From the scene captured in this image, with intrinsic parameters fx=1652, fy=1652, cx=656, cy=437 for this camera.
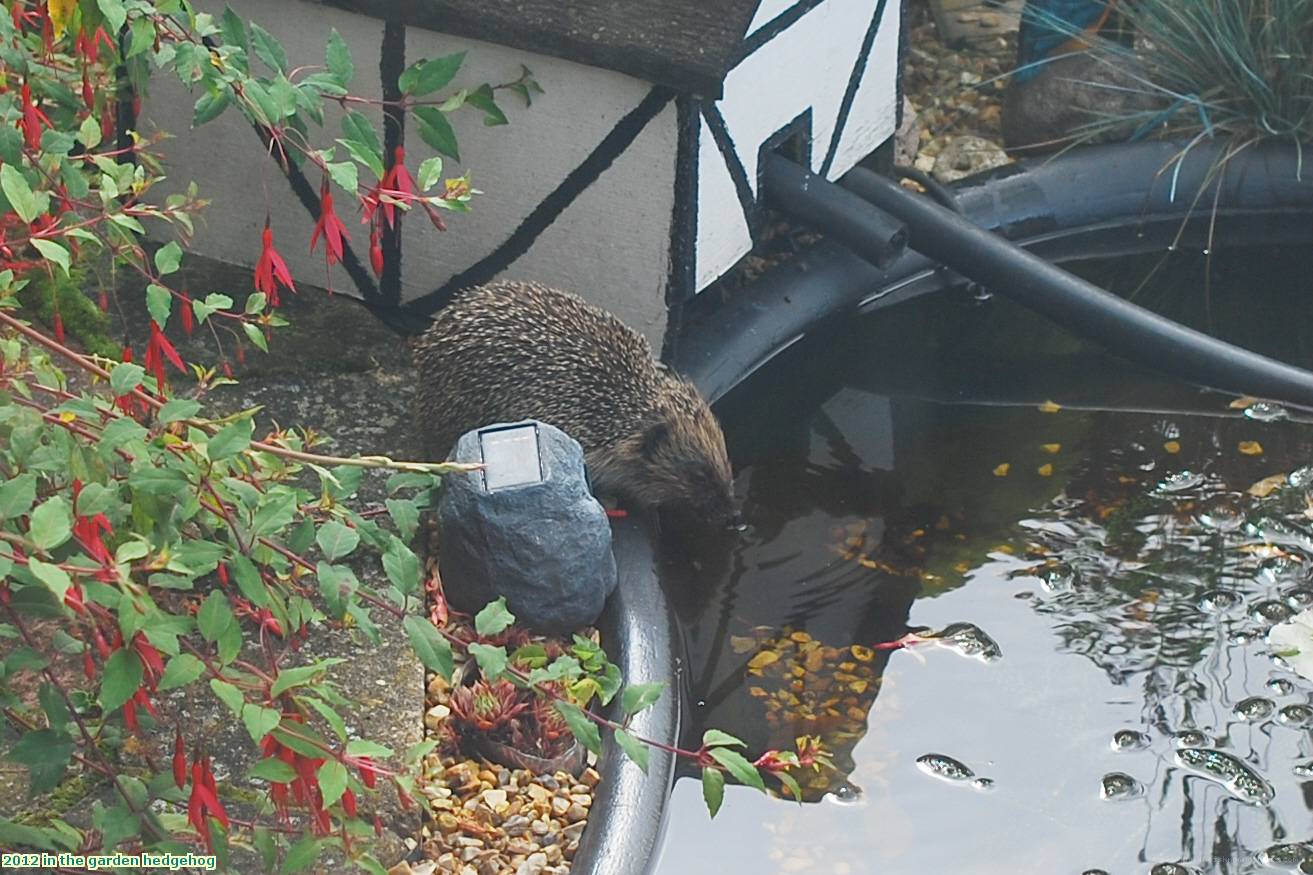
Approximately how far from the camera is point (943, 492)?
4.93 metres

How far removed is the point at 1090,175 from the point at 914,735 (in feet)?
9.50

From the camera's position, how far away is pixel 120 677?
6.97 feet

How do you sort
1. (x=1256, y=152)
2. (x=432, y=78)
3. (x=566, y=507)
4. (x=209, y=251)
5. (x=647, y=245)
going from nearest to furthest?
(x=432, y=78) → (x=566, y=507) → (x=647, y=245) → (x=209, y=251) → (x=1256, y=152)

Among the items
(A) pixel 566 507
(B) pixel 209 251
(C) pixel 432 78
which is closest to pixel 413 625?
(C) pixel 432 78

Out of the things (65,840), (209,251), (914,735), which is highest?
(209,251)

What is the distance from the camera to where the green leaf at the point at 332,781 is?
2242 millimetres

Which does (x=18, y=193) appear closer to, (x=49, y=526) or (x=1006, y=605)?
(x=49, y=526)

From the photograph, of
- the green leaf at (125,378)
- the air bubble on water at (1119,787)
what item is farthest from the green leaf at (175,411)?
the air bubble on water at (1119,787)

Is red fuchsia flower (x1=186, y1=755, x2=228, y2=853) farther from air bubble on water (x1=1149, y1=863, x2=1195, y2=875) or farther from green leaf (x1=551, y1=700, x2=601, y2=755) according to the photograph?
air bubble on water (x1=1149, y1=863, x2=1195, y2=875)

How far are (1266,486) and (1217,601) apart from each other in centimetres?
60

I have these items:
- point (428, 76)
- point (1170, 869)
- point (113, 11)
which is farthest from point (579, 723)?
point (1170, 869)

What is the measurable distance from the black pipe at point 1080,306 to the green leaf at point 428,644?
3.36 m

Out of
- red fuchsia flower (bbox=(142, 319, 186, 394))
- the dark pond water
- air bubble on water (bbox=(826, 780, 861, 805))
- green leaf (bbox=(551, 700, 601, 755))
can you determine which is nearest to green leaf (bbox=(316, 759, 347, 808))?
green leaf (bbox=(551, 700, 601, 755))

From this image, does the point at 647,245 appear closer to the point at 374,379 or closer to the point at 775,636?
the point at 374,379
